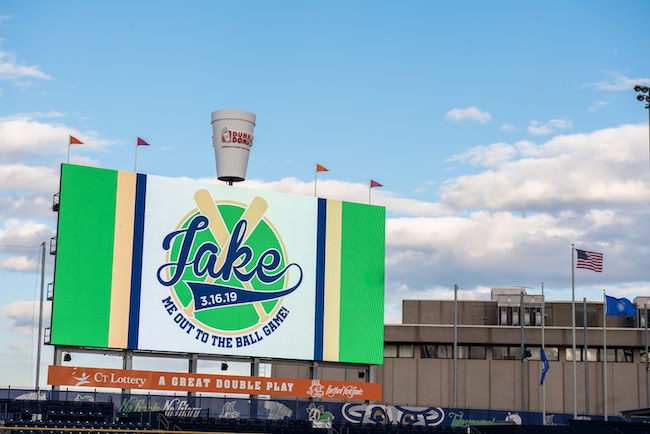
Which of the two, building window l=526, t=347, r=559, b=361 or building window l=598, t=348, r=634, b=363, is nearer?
building window l=526, t=347, r=559, b=361

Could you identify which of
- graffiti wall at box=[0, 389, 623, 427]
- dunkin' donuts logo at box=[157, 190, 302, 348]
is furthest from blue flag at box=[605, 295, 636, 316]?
dunkin' donuts logo at box=[157, 190, 302, 348]

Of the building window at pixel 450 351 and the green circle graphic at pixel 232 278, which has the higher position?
the green circle graphic at pixel 232 278

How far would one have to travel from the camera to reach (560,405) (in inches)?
2955

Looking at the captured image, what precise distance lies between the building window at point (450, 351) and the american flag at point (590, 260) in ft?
80.5

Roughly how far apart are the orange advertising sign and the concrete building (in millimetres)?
28151

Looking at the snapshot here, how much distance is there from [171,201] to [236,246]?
3.85 metres

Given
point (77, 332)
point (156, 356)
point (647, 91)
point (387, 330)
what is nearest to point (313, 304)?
point (156, 356)

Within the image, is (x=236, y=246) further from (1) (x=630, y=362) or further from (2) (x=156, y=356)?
(1) (x=630, y=362)

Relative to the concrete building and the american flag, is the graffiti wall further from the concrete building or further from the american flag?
the concrete building

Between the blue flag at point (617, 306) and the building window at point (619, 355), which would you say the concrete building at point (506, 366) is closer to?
the building window at point (619, 355)

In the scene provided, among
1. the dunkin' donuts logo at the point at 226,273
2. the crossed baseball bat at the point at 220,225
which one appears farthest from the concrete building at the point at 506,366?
the crossed baseball bat at the point at 220,225

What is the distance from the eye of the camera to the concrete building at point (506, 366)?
2940 inches

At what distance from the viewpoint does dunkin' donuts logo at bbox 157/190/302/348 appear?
1697 inches

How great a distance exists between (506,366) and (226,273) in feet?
125
